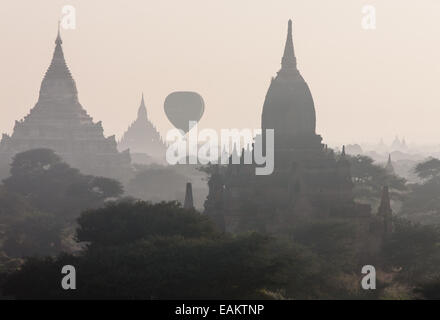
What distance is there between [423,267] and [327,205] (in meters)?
14.1

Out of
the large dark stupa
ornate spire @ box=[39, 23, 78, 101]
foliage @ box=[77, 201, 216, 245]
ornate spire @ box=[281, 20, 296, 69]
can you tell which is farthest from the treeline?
ornate spire @ box=[39, 23, 78, 101]

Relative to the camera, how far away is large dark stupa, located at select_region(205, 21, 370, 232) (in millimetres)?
67812

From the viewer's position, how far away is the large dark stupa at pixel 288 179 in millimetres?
67812

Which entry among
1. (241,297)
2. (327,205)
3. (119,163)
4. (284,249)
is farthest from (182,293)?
(119,163)

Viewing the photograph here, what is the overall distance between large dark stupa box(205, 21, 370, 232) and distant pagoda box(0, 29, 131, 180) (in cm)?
7058

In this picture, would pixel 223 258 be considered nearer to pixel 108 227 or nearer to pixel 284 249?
pixel 284 249

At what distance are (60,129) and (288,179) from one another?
3147 inches

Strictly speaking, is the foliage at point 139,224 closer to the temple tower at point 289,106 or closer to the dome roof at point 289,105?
the temple tower at point 289,106

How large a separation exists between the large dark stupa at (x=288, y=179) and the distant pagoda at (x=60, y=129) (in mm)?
70580

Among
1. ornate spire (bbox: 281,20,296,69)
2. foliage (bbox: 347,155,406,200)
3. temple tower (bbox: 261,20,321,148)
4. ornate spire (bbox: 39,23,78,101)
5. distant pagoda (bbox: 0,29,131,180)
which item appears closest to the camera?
temple tower (bbox: 261,20,321,148)

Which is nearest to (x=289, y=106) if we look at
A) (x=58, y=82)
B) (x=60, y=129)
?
(x=60, y=129)

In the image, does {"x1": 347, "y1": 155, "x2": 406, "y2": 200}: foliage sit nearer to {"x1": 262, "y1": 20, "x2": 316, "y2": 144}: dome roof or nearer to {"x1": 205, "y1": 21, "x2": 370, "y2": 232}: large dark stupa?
{"x1": 262, "y1": 20, "x2": 316, "y2": 144}: dome roof

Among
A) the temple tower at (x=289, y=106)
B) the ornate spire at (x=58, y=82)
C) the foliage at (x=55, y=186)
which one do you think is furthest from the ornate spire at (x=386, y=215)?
the ornate spire at (x=58, y=82)

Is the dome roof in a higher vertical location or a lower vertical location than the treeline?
higher
